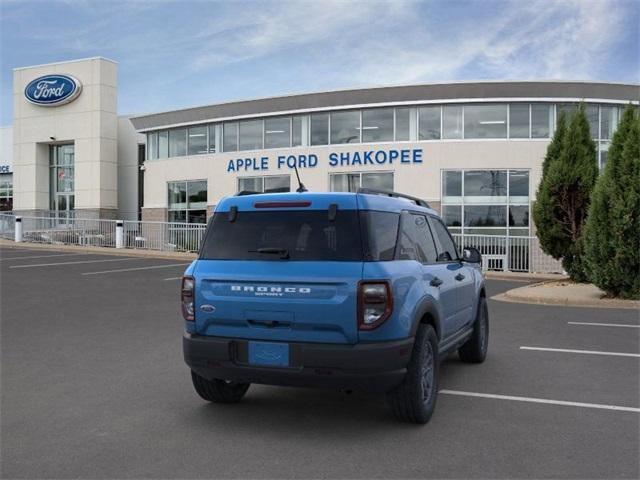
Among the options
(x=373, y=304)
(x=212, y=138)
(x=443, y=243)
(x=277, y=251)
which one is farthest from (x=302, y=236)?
(x=212, y=138)

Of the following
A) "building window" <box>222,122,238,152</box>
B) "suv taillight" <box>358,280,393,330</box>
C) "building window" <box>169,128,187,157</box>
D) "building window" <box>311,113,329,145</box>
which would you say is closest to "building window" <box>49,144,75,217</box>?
"building window" <box>169,128,187,157</box>

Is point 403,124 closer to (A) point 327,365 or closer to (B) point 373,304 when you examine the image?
(B) point 373,304

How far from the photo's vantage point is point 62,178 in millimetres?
36719

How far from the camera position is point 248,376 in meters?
4.64

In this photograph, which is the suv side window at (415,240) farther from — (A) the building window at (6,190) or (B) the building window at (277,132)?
(A) the building window at (6,190)

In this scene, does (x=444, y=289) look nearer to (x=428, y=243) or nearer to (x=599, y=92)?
(x=428, y=243)

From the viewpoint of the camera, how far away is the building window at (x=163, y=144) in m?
32.2

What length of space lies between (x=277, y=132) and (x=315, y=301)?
24.6 metres

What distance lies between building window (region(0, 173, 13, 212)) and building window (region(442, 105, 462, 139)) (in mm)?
28696

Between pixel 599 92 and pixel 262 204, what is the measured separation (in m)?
23.1

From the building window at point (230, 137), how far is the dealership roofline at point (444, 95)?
112 centimetres

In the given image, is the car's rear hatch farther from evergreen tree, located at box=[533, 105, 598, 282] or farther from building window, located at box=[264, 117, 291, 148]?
building window, located at box=[264, 117, 291, 148]

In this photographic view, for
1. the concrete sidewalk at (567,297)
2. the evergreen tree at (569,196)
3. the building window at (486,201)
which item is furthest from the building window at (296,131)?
the concrete sidewalk at (567,297)

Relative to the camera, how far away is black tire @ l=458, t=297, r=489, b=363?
704cm
